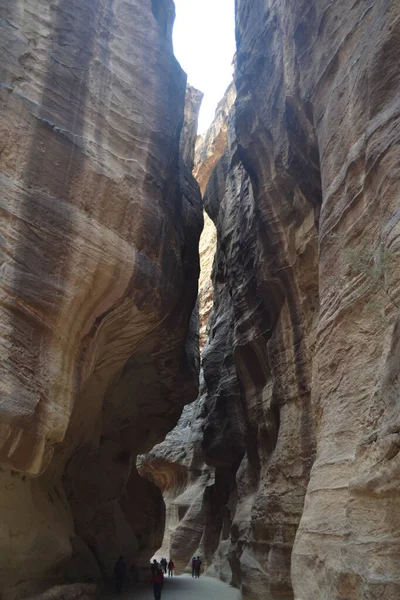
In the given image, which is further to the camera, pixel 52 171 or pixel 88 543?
pixel 88 543

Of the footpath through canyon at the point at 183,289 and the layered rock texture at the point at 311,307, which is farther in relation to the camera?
the footpath through canyon at the point at 183,289

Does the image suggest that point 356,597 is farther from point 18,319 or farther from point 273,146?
point 273,146

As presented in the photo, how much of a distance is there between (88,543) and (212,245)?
24880 millimetres

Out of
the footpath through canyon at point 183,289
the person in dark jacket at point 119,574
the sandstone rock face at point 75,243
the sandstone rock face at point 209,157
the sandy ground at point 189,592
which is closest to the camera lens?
the footpath through canyon at point 183,289

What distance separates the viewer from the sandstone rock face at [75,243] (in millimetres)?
6422

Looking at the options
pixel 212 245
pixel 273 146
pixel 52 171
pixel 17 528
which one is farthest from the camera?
pixel 212 245

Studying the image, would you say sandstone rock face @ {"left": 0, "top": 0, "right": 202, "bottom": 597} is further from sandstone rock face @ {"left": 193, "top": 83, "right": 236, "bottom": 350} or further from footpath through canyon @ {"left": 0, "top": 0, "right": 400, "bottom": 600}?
sandstone rock face @ {"left": 193, "top": 83, "right": 236, "bottom": 350}

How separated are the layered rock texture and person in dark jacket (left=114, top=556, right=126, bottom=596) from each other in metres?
2.61

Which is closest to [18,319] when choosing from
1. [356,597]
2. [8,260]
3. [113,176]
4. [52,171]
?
[8,260]

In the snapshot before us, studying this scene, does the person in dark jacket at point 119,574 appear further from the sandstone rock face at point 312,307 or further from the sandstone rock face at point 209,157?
the sandstone rock face at point 209,157

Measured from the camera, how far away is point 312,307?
9.27 m

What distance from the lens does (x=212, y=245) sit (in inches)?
1348

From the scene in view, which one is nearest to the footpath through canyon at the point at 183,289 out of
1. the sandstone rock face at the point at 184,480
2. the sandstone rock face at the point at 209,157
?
the sandstone rock face at the point at 184,480

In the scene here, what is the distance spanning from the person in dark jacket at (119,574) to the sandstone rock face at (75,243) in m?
0.29
